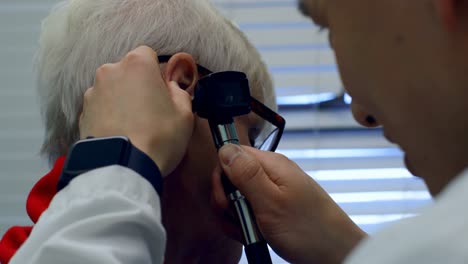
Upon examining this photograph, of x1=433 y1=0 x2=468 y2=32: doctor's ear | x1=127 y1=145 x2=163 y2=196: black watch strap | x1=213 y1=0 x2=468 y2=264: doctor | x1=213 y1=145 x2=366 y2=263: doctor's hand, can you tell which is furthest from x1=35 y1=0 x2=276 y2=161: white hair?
x1=433 y1=0 x2=468 y2=32: doctor's ear

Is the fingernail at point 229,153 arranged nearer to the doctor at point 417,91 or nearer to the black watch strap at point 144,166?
the black watch strap at point 144,166

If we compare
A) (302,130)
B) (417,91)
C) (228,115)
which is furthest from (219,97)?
(302,130)

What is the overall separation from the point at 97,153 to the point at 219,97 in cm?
28

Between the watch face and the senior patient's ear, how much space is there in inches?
11.4

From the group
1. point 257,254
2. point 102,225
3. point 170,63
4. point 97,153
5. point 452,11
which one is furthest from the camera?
point 170,63

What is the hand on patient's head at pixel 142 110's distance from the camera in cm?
112

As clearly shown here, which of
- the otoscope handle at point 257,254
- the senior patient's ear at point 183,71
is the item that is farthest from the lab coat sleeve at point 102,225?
the senior patient's ear at point 183,71

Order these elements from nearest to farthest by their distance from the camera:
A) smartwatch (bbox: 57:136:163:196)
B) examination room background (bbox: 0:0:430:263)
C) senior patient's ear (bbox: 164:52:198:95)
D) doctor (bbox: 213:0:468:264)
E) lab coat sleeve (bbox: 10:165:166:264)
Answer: doctor (bbox: 213:0:468:264) → lab coat sleeve (bbox: 10:165:166:264) → smartwatch (bbox: 57:136:163:196) → senior patient's ear (bbox: 164:52:198:95) → examination room background (bbox: 0:0:430:263)

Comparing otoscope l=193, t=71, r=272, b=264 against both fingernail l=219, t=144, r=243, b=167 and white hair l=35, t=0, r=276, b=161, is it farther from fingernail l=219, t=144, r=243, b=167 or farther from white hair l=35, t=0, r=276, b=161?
white hair l=35, t=0, r=276, b=161

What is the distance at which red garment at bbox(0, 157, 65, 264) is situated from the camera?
1.27 m

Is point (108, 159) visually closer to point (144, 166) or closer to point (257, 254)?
point (144, 166)

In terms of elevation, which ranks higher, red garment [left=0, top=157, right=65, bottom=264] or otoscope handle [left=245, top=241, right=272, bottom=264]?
red garment [left=0, top=157, right=65, bottom=264]

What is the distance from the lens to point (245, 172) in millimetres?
1227

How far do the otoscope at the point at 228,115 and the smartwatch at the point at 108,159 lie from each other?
220 mm
